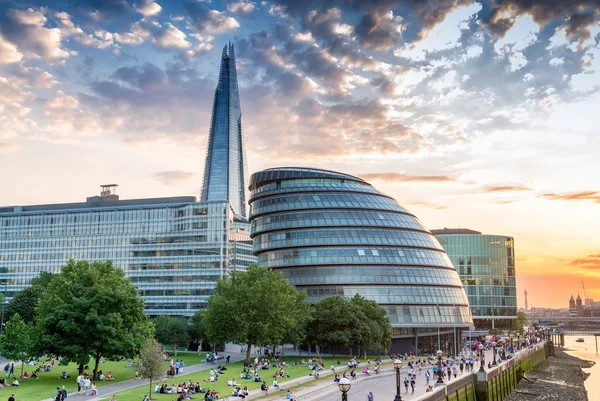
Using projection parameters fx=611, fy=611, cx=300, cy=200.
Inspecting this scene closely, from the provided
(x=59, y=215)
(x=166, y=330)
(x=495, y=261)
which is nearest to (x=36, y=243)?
(x=59, y=215)

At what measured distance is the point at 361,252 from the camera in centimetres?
10919

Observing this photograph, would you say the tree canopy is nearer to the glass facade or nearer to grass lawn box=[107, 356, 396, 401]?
grass lawn box=[107, 356, 396, 401]

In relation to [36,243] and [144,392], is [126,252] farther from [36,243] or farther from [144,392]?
[144,392]

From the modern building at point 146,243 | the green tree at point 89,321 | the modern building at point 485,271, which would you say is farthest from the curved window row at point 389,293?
the modern building at point 485,271

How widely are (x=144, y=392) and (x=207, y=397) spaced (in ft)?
28.3

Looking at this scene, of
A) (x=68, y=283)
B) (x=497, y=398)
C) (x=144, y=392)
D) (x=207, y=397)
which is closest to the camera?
(x=207, y=397)

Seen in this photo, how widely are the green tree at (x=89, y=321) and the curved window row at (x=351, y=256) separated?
47212 millimetres

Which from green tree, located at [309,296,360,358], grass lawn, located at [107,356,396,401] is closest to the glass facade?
green tree, located at [309,296,360,358]

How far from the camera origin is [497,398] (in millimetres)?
73812

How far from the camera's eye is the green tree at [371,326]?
289 ft

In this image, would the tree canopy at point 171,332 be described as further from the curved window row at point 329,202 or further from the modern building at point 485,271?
the modern building at point 485,271

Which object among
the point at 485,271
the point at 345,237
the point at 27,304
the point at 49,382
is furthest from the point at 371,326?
the point at 485,271

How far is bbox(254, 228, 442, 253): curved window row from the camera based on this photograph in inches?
4343

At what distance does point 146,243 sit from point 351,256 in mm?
86513
